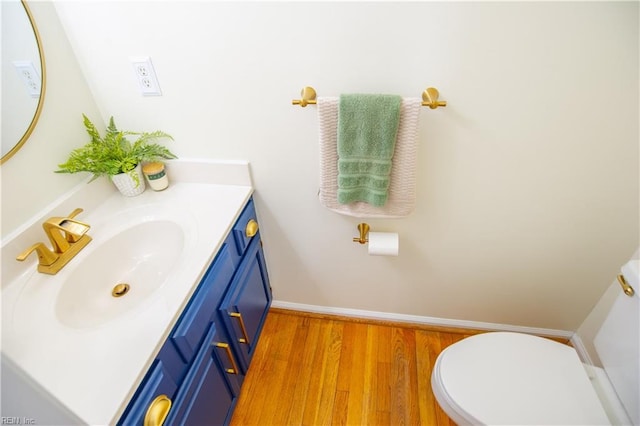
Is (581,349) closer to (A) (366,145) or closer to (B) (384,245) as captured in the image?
(B) (384,245)

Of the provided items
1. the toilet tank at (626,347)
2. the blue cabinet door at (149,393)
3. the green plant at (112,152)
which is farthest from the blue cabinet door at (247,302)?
the toilet tank at (626,347)

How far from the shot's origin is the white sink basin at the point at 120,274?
84 centimetres

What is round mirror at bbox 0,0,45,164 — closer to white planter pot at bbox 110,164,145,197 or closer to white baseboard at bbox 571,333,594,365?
white planter pot at bbox 110,164,145,197

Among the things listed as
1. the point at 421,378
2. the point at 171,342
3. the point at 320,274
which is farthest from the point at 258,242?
the point at 421,378

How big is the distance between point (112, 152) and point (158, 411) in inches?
32.9

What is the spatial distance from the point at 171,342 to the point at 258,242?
61 centimetres

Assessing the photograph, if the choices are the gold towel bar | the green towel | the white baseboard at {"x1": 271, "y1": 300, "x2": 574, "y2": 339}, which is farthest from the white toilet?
the gold towel bar

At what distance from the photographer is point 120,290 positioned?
95 centimetres

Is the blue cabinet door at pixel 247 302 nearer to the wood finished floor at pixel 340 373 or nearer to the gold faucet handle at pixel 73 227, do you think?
the wood finished floor at pixel 340 373

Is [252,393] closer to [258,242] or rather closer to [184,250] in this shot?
[258,242]

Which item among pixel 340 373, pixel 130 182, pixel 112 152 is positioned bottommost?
pixel 340 373

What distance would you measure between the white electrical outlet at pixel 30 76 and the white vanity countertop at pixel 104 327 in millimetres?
398

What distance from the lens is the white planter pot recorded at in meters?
1.09

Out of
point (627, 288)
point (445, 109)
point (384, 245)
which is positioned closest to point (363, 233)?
point (384, 245)
